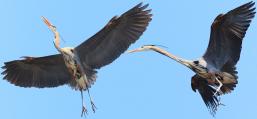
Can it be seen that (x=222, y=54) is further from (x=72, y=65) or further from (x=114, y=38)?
(x=72, y=65)

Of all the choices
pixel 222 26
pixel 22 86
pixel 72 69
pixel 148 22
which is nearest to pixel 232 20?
pixel 222 26

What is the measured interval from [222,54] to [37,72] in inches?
161

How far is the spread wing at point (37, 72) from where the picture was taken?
22797 millimetres

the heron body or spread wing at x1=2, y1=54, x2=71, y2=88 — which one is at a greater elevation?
spread wing at x1=2, y1=54, x2=71, y2=88

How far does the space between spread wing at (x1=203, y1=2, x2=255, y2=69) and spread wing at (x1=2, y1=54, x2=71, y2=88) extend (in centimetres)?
318

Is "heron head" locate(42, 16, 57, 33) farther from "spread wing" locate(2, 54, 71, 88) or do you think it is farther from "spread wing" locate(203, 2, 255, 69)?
"spread wing" locate(203, 2, 255, 69)

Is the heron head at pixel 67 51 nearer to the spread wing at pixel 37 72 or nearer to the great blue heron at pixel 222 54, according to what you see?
the spread wing at pixel 37 72

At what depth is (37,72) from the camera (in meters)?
23.0

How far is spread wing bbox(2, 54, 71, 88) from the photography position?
2280 cm

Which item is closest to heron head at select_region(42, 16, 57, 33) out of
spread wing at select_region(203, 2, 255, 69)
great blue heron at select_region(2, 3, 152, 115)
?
great blue heron at select_region(2, 3, 152, 115)

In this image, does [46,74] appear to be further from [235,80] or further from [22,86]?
[235,80]

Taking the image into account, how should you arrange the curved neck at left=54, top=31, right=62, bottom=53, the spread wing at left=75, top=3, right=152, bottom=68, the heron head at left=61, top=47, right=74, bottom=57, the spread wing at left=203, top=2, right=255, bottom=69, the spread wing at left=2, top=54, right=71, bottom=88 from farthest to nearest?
the spread wing at left=2, top=54, right=71, bottom=88 → the curved neck at left=54, top=31, right=62, bottom=53 → the heron head at left=61, top=47, right=74, bottom=57 → the spread wing at left=75, top=3, right=152, bottom=68 → the spread wing at left=203, top=2, right=255, bottom=69

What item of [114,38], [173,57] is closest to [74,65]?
[114,38]

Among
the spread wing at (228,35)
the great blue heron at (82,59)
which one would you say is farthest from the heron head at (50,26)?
the spread wing at (228,35)
